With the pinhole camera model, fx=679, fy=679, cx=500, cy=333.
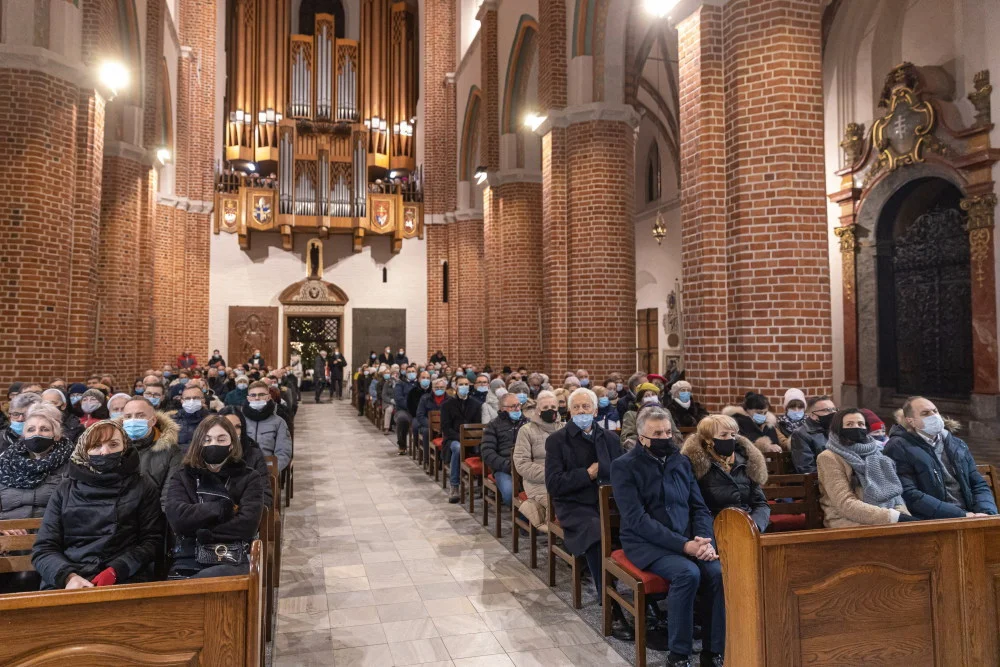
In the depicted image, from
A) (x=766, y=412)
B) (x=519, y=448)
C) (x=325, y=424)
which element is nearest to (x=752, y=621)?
(x=519, y=448)

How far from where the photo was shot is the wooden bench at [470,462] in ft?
23.4

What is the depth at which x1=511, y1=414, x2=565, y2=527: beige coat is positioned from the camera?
5.21 metres

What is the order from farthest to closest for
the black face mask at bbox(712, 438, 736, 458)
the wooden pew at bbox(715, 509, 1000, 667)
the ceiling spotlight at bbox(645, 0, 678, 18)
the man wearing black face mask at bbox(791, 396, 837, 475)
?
the ceiling spotlight at bbox(645, 0, 678, 18)
the man wearing black face mask at bbox(791, 396, 837, 475)
the black face mask at bbox(712, 438, 736, 458)
the wooden pew at bbox(715, 509, 1000, 667)

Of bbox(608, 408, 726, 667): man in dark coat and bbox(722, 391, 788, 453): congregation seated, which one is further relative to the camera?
bbox(722, 391, 788, 453): congregation seated

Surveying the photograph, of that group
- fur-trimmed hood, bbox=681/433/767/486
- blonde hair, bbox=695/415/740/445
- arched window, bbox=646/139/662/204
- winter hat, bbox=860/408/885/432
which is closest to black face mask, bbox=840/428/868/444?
fur-trimmed hood, bbox=681/433/767/486

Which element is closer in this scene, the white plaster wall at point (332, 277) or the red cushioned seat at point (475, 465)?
the red cushioned seat at point (475, 465)

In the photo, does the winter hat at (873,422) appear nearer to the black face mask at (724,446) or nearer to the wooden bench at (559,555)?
the black face mask at (724,446)

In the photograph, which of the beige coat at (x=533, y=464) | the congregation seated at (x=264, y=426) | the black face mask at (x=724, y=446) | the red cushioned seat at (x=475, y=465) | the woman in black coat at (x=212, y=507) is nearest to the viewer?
the woman in black coat at (x=212, y=507)

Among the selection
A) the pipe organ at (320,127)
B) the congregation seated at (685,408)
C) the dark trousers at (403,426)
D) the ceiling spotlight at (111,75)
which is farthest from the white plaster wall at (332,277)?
the congregation seated at (685,408)

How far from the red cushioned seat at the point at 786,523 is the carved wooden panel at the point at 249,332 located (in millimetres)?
19266

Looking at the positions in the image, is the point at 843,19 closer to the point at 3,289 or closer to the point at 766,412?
the point at 766,412

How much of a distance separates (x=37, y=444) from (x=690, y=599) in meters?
3.67

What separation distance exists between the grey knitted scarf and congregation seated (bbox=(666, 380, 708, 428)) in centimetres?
245

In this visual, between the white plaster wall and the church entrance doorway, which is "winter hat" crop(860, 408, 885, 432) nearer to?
the church entrance doorway
